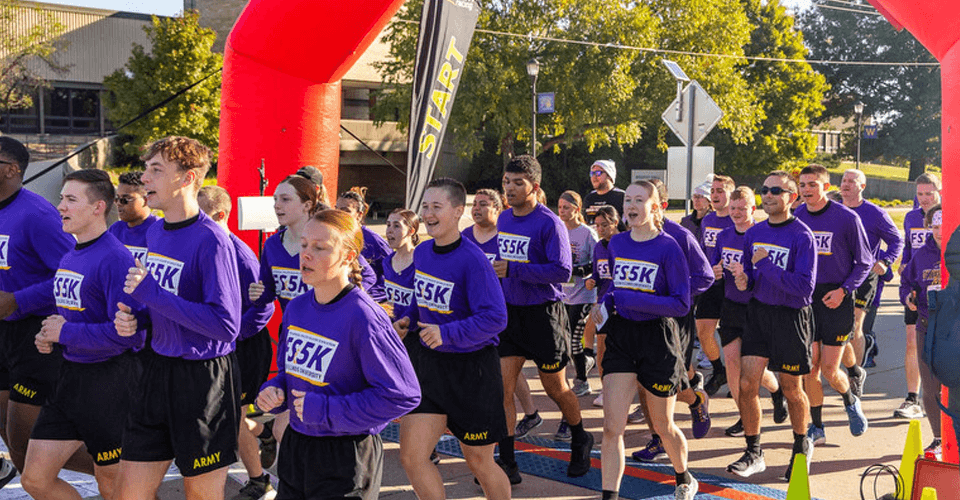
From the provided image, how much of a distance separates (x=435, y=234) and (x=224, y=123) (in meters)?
3.71

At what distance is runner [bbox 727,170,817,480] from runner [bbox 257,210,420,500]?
11.1 feet

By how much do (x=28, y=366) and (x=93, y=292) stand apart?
3.42 feet

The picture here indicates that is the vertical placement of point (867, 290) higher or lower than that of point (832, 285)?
lower

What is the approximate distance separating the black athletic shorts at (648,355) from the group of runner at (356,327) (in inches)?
0.5

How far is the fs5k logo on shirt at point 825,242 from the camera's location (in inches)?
287

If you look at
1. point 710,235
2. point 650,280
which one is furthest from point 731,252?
point 650,280

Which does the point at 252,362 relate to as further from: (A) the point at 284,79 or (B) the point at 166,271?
(A) the point at 284,79

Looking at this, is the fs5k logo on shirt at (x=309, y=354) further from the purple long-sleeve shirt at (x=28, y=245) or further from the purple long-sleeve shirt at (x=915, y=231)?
the purple long-sleeve shirt at (x=915, y=231)

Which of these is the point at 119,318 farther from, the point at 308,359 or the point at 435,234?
the point at 435,234

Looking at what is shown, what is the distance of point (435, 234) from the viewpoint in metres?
4.82

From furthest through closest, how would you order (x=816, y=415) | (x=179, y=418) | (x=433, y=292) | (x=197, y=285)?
(x=816, y=415) < (x=433, y=292) < (x=197, y=285) < (x=179, y=418)

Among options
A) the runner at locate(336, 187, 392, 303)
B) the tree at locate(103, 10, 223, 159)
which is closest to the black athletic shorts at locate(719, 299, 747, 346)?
the runner at locate(336, 187, 392, 303)

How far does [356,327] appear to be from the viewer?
341cm

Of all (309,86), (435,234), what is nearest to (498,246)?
(435,234)
